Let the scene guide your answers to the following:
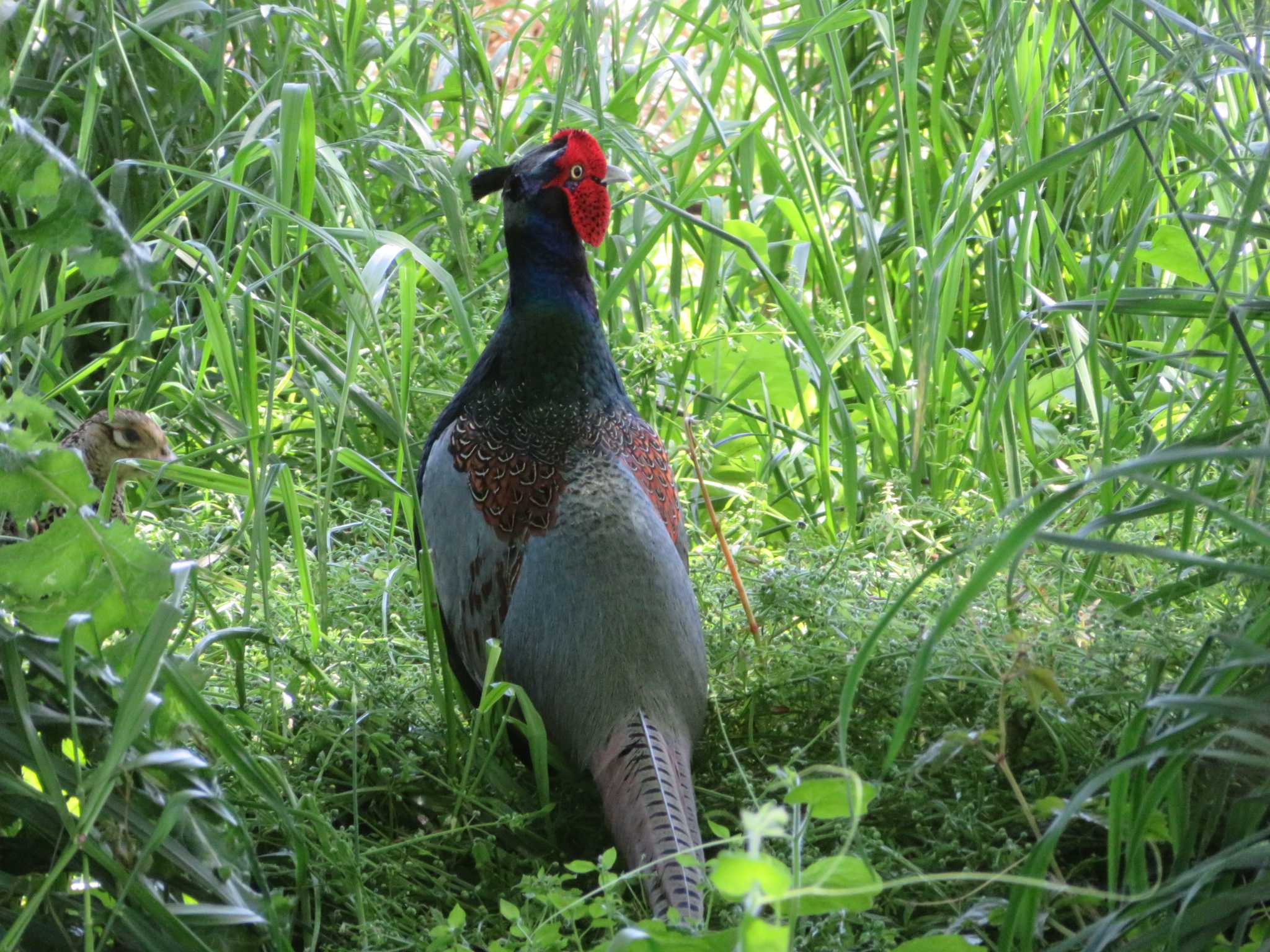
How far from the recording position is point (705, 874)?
57.9 inches

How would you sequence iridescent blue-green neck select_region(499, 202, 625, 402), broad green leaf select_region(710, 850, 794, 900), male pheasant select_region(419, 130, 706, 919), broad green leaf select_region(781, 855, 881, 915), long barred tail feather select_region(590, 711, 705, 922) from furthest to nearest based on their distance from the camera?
1. iridescent blue-green neck select_region(499, 202, 625, 402)
2. male pheasant select_region(419, 130, 706, 919)
3. long barred tail feather select_region(590, 711, 705, 922)
4. broad green leaf select_region(781, 855, 881, 915)
5. broad green leaf select_region(710, 850, 794, 900)

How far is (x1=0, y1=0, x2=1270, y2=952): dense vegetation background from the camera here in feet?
3.76

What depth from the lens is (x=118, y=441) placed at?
93.0 inches

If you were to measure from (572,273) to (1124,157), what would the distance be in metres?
0.79

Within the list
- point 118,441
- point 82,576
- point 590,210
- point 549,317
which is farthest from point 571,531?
point 118,441

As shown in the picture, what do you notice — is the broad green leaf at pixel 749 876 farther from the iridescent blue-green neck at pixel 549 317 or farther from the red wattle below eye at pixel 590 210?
the red wattle below eye at pixel 590 210

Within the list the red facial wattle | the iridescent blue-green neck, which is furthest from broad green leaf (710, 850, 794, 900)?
the red facial wattle

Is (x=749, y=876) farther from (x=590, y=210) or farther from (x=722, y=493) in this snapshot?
(x=722, y=493)

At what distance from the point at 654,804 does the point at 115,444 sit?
1283mm

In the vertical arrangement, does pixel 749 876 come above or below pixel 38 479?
below

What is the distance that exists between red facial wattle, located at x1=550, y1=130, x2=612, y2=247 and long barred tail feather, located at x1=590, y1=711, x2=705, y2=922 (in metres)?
0.73

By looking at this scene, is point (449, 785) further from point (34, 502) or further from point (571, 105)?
point (571, 105)

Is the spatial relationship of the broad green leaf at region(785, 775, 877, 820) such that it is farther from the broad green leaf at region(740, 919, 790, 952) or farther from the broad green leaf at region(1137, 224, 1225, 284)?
the broad green leaf at region(1137, 224, 1225, 284)

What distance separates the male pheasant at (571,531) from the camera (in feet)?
5.54
